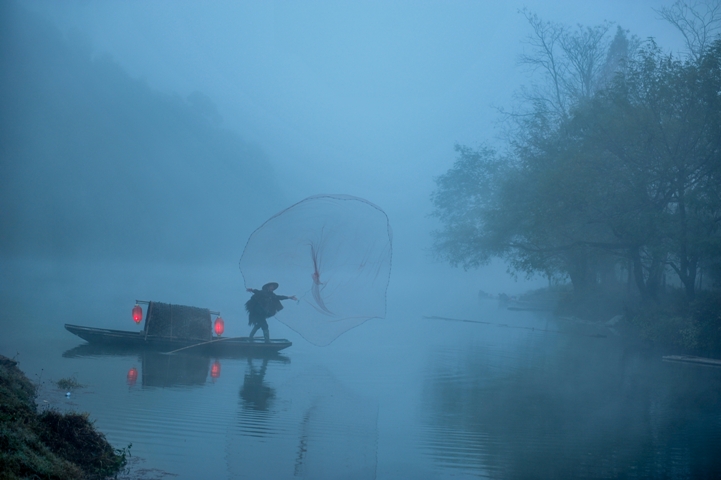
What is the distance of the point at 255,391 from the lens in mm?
12539

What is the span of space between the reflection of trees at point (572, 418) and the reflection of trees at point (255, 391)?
127 inches

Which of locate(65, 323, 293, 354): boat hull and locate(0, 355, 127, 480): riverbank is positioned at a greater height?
locate(65, 323, 293, 354): boat hull

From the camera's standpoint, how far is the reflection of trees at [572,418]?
866 centimetres

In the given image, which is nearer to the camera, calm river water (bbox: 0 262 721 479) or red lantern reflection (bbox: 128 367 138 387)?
calm river water (bbox: 0 262 721 479)

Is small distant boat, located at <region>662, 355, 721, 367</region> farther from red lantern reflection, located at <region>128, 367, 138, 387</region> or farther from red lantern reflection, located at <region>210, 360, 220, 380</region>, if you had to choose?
red lantern reflection, located at <region>128, 367, 138, 387</region>

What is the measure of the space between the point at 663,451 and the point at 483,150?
126 feet

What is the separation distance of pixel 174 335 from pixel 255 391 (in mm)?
4898

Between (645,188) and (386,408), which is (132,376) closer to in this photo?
(386,408)

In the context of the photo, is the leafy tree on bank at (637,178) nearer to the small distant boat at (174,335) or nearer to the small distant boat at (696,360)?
the small distant boat at (696,360)

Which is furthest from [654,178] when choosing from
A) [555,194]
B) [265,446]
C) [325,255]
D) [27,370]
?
[27,370]

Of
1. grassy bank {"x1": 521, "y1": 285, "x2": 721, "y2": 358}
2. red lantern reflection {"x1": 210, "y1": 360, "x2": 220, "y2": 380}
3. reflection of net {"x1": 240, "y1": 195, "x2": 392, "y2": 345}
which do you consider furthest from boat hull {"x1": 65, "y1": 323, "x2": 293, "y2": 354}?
grassy bank {"x1": 521, "y1": 285, "x2": 721, "y2": 358}

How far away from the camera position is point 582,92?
128ft

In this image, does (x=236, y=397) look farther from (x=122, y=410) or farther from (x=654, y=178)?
(x=654, y=178)

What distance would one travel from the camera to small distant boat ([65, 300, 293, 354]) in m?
16.0
